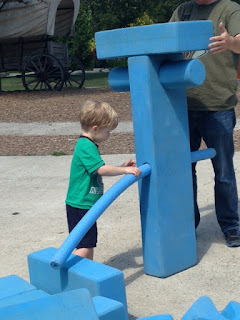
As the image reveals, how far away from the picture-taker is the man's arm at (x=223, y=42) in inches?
117

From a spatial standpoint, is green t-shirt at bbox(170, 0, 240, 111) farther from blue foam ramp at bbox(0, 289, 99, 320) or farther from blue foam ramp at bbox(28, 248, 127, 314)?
blue foam ramp at bbox(0, 289, 99, 320)

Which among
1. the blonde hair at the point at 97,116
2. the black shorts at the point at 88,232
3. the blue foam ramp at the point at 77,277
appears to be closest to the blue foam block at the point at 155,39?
the blonde hair at the point at 97,116

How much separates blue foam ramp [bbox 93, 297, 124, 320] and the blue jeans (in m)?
1.35

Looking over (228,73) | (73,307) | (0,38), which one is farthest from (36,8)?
(73,307)

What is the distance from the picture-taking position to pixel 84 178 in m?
3.09

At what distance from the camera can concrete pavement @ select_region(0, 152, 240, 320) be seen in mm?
2965

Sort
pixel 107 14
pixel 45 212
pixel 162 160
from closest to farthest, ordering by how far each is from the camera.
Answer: pixel 162 160
pixel 45 212
pixel 107 14

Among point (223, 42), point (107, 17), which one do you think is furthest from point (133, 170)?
point (107, 17)

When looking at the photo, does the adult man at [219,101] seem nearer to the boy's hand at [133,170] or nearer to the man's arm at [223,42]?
the man's arm at [223,42]

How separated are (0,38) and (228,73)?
11.6m

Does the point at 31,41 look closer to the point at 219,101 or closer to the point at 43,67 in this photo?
the point at 43,67

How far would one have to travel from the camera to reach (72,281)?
2.63 meters

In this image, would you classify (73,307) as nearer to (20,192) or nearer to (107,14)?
(20,192)

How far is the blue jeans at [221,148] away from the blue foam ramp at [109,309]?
1.35m
